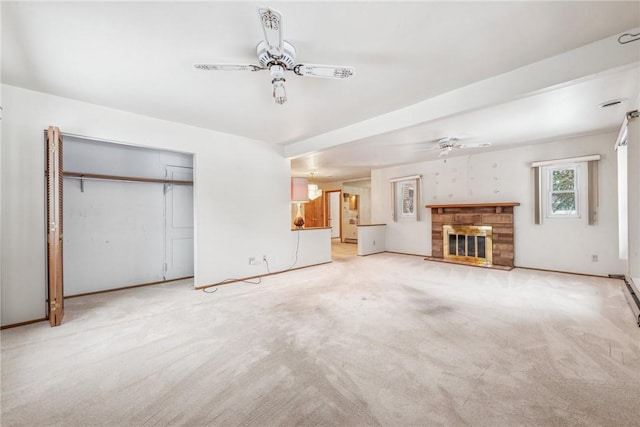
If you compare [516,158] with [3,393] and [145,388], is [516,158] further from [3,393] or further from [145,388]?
[3,393]

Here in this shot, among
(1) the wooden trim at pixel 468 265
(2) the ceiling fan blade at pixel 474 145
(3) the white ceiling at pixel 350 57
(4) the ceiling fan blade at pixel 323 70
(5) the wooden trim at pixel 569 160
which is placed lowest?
(1) the wooden trim at pixel 468 265

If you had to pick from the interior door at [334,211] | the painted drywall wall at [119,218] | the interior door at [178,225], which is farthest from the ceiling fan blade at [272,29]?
the interior door at [334,211]

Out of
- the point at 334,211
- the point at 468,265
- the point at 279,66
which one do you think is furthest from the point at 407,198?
the point at 279,66

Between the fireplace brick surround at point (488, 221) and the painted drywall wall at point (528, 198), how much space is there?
17 cm

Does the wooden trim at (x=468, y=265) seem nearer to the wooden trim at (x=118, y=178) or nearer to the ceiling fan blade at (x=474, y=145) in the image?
the ceiling fan blade at (x=474, y=145)

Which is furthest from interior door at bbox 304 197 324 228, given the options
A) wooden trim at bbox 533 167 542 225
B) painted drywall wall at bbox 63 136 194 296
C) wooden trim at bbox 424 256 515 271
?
wooden trim at bbox 533 167 542 225

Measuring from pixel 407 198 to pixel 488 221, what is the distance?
2115mm

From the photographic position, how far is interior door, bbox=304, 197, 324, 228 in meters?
10.3

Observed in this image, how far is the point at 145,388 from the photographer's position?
177 cm

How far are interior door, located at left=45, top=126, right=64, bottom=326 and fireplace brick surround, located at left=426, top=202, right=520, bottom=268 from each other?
21.7 ft

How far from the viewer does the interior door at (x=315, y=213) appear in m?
10.3

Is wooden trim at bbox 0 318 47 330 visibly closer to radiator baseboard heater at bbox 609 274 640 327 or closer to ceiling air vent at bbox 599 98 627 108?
radiator baseboard heater at bbox 609 274 640 327

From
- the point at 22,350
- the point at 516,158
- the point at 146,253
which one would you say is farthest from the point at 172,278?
the point at 516,158

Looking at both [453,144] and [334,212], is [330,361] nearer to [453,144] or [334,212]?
[453,144]
